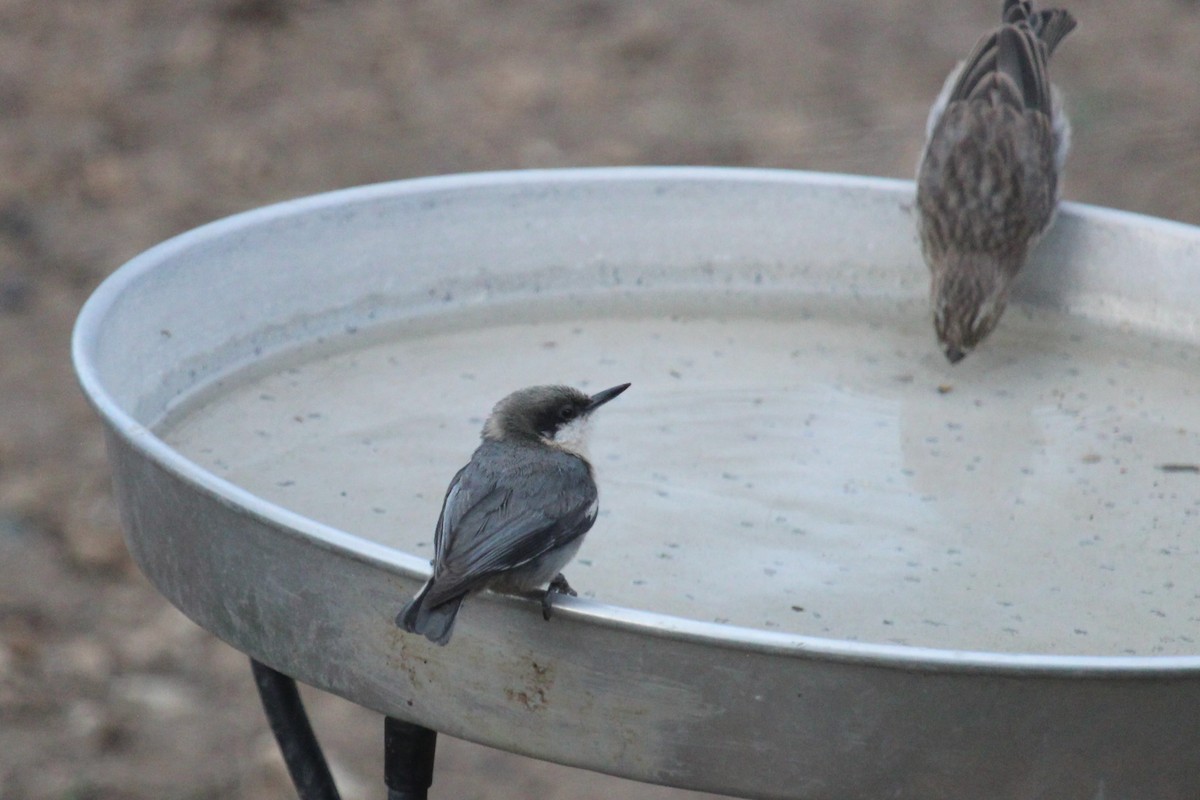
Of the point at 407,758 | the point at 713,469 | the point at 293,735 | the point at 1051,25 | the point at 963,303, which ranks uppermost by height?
the point at 1051,25

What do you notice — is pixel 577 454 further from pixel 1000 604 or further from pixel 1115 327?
pixel 1115 327

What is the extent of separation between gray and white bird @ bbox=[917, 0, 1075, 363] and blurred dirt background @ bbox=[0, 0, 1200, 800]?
3104mm

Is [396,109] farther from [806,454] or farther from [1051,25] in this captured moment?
[806,454]

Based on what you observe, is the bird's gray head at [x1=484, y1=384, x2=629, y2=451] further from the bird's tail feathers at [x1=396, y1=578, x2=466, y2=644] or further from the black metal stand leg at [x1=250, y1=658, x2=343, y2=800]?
the bird's tail feathers at [x1=396, y1=578, x2=466, y2=644]

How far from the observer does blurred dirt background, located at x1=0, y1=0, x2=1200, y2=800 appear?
6.98 meters

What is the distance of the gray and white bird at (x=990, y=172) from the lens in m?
3.76

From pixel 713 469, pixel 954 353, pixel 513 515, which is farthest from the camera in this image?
pixel 954 353

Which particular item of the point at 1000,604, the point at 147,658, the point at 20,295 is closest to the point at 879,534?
the point at 1000,604

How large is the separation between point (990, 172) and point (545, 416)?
2.02 meters

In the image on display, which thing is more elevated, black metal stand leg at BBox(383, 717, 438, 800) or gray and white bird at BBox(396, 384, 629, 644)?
gray and white bird at BBox(396, 384, 629, 644)

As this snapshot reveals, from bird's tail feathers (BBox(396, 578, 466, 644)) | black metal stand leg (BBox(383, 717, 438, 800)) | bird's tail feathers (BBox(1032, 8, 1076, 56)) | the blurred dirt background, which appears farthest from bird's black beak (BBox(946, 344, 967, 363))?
the blurred dirt background

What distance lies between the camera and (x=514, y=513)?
2.47 m

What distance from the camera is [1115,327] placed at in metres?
3.73

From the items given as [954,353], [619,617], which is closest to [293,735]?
[619,617]
